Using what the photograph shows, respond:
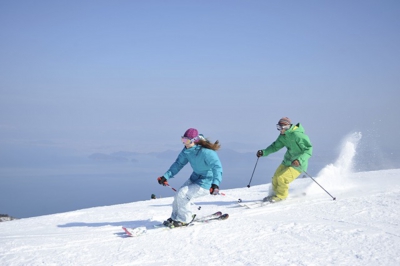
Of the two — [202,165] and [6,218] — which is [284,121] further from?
[6,218]

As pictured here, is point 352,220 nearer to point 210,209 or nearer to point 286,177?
point 286,177

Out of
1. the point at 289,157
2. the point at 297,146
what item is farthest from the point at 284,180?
the point at 297,146

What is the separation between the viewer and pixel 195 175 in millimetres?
7219

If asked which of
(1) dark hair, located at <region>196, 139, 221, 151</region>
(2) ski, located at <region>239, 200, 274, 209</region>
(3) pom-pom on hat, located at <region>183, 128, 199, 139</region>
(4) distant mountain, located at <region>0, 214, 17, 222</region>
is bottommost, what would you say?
(4) distant mountain, located at <region>0, 214, 17, 222</region>

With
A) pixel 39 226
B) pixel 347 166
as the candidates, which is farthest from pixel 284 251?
pixel 347 166

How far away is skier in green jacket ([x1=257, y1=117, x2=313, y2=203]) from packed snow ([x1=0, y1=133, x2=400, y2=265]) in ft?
1.30

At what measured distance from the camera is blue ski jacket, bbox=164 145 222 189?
22.2 ft

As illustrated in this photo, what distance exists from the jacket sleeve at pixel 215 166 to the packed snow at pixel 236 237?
2.68 feet

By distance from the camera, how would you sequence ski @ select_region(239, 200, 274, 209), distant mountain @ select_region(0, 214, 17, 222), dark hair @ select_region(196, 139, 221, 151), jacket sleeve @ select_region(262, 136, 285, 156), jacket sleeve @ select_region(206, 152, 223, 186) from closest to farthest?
jacket sleeve @ select_region(206, 152, 223, 186) < dark hair @ select_region(196, 139, 221, 151) < ski @ select_region(239, 200, 274, 209) < jacket sleeve @ select_region(262, 136, 285, 156) < distant mountain @ select_region(0, 214, 17, 222)

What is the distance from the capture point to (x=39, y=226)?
8047 millimetres

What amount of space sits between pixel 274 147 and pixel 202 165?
328cm

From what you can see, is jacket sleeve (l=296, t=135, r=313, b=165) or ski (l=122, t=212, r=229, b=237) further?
jacket sleeve (l=296, t=135, r=313, b=165)

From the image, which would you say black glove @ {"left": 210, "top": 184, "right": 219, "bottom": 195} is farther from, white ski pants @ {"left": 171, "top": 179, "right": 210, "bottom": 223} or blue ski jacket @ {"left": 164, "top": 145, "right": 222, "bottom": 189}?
white ski pants @ {"left": 171, "top": 179, "right": 210, "bottom": 223}

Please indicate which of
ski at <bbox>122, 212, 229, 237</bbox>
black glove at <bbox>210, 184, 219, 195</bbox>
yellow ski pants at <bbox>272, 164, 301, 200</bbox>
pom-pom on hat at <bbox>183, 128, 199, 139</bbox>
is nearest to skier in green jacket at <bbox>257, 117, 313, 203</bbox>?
yellow ski pants at <bbox>272, 164, 301, 200</bbox>
